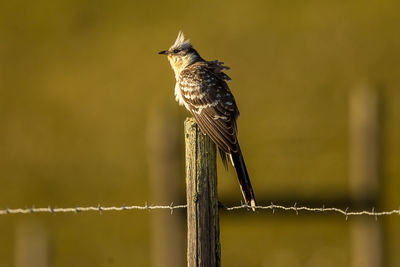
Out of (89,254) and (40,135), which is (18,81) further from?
(89,254)

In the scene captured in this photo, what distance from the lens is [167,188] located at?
747 centimetres

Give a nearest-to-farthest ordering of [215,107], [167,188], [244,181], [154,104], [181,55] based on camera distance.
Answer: [244,181]
[215,107]
[167,188]
[181,55]
[154,104]

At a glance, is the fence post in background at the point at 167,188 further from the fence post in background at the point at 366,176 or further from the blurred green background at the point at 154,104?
the blurred green background at the point at 154,104

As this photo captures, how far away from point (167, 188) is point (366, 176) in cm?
192

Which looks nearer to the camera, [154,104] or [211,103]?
[211,103]

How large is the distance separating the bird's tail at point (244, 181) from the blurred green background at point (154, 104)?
6704mm

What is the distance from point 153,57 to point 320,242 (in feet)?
25.0

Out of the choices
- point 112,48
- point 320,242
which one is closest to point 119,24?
point 112,48

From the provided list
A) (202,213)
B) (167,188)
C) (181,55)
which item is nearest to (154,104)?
(181,55)

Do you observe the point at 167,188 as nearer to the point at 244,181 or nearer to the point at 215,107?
the point at 215,107

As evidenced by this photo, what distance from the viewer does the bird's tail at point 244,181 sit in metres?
5.59

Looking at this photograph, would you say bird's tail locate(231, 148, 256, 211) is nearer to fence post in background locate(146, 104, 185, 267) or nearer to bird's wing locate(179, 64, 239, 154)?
bird's wing locate(179, 64, 239, 154)

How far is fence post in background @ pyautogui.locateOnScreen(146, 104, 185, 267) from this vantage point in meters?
7.46

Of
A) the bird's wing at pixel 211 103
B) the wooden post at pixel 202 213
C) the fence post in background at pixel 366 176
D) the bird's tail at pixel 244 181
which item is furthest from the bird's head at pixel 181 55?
the wooden post at pixel 202 213
